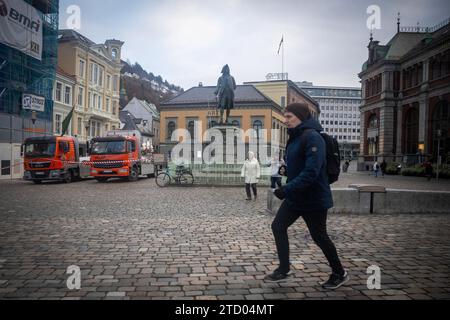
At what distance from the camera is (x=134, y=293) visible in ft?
12.1

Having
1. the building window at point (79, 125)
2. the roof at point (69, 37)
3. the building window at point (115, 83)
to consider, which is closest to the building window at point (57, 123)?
the building window at point (79, 125)

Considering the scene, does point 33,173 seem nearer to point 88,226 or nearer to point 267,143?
point 88,226

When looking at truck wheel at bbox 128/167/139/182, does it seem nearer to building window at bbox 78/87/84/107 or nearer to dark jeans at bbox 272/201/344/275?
dark jeans at bbox 272/201/344/275

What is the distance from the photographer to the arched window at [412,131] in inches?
1629

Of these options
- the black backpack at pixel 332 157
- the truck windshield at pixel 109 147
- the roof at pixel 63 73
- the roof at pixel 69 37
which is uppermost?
the roof at pixel 69 37

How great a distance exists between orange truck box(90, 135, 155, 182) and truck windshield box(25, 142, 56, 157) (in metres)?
2.13

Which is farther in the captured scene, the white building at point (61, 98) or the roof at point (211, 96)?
the roof at point (211, 96)

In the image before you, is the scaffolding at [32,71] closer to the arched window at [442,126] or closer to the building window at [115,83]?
the building window at [115,83]

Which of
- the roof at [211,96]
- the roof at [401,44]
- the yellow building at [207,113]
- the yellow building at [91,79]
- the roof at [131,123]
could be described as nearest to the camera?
the yellow building at [91,79]

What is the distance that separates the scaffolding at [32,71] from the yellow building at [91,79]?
786cm

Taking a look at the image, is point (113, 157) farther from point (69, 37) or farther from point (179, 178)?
point (69, 37)

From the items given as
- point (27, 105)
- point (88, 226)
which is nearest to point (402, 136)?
point (27, 105)

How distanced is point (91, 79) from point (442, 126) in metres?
39.6

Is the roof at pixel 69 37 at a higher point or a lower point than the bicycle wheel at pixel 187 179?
higher
